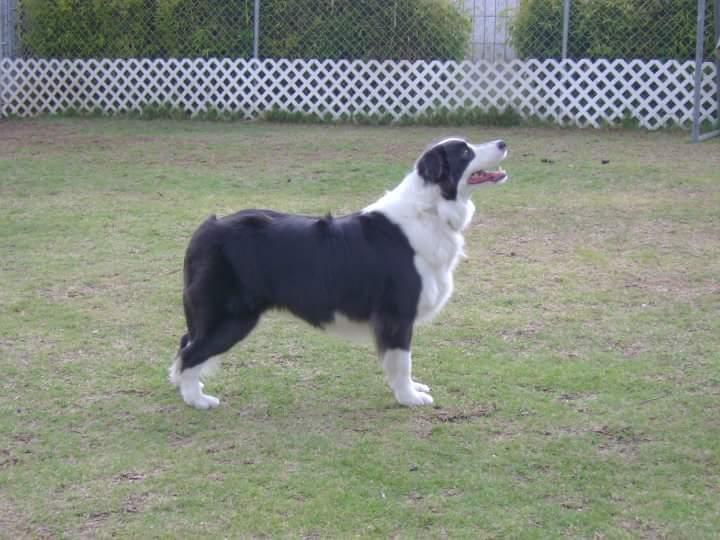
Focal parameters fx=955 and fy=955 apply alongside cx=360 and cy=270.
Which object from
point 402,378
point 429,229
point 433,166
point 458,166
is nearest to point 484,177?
point 458,166

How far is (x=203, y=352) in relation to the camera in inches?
178

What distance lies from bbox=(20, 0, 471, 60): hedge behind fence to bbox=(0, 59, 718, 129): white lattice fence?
0.31m

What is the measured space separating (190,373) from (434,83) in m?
9.89

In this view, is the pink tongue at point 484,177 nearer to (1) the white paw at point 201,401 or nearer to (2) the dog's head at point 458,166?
(2) the dog's head at point 458,166

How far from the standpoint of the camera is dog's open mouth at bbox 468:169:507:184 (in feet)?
15.4

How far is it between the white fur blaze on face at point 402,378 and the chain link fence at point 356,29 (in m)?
9.58

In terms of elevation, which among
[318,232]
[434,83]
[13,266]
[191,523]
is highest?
[434,83]

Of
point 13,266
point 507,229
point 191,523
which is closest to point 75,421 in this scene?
point 191,523

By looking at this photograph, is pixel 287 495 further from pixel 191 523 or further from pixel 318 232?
pixel 318 232

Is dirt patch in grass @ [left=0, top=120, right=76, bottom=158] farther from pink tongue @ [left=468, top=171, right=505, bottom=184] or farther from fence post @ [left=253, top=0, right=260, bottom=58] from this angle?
pink tongue @ [left=468, top=171, right=505, bottom=184]

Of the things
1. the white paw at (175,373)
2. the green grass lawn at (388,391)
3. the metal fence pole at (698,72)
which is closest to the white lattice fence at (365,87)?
the metal fence pole at (698,72)

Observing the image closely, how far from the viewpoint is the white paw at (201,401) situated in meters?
4.54

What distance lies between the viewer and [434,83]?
13.7 m

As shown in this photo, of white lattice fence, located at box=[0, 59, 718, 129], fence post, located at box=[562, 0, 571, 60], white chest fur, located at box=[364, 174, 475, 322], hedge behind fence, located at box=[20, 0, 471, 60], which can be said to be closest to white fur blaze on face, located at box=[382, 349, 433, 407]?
white chest fur, located at box=[364, 174, 475, 322]
